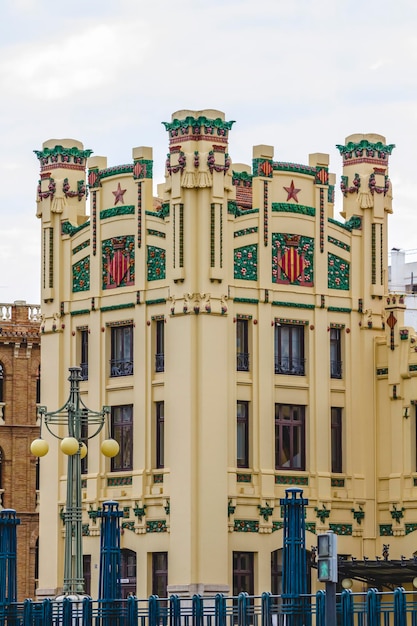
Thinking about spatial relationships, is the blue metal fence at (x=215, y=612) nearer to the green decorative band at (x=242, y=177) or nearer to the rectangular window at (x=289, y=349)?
the rectangular window at (x=289, y=349)

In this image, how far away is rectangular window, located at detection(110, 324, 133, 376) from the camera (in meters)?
61.2

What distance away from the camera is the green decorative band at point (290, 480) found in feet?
196

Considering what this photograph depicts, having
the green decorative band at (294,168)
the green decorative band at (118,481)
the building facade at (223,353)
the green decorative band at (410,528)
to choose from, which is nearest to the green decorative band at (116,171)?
the building facade at (223,353)

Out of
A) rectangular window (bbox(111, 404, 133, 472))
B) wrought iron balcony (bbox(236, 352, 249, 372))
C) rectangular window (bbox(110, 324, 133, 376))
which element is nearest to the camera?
wrought iron balcony (bbox(236, 352, 249, 372))

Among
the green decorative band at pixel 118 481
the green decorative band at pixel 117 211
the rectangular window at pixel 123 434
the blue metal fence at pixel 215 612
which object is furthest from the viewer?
the green decorative band at pixel 117 211

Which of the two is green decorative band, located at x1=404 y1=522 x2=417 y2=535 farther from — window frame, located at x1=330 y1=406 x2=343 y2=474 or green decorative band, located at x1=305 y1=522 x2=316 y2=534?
green decorative band, located at x1=305 y1=522 x2=316 y2=534

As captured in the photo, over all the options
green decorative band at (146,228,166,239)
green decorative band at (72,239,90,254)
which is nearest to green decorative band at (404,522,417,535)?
green decorative band at (146,228,166,239)

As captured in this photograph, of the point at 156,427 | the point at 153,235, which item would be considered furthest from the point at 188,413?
the point at 153,235

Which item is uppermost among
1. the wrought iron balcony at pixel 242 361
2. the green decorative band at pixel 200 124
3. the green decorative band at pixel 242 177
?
the green decorative band at pixel 200 124

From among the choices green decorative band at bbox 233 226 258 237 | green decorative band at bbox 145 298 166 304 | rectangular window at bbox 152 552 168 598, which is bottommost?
rectangular window at bbox 152 552 168 598

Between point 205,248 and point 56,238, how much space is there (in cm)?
717

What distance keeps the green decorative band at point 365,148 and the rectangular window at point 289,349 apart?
6474 mm

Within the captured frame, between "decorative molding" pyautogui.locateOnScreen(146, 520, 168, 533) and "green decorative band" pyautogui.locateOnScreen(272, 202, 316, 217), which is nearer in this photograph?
"decorative molding" pyautogui.locateOnScreen(146, 520, 168, 533)

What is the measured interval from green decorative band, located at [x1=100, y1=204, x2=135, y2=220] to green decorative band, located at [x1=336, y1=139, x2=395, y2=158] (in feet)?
24.7
